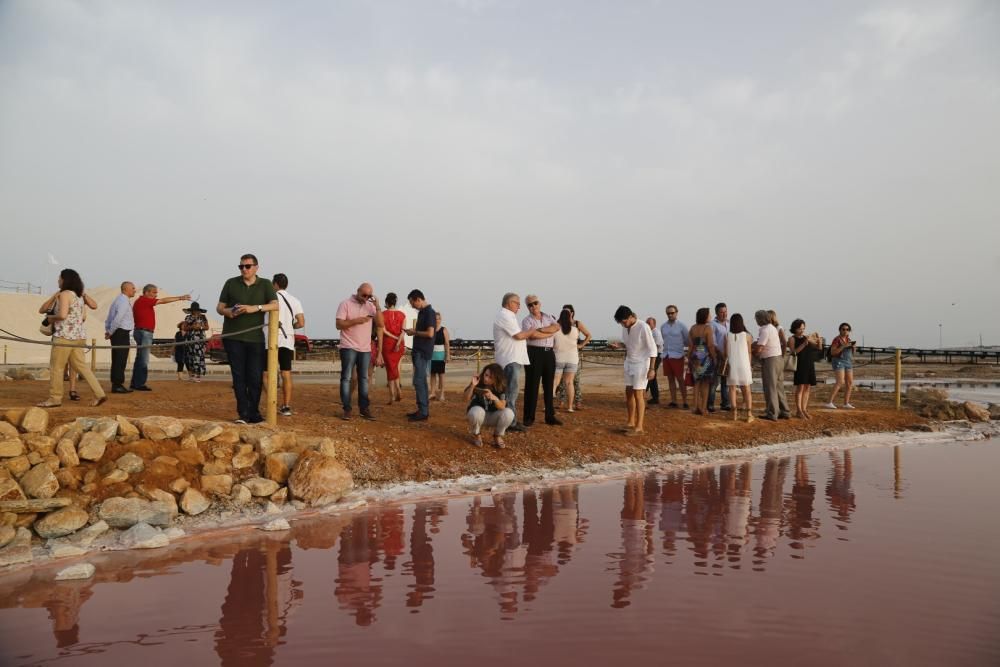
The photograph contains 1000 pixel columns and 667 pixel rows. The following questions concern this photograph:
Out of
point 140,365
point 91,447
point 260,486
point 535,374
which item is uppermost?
point 535,374

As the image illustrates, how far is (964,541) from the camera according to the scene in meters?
5.41

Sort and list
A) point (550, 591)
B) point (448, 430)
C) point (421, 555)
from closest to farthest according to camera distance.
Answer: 1. point (550, 591)
2. point (421, 555)
3. point (448, 430)

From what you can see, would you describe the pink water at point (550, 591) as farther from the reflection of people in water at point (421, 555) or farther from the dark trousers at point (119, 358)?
the dark trousers at point (119, 358)

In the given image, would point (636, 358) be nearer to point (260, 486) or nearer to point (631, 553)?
point (631, 553)

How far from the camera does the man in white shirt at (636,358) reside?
9805mm

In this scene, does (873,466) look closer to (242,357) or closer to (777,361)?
(777,361)

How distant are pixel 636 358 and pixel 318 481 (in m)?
4.86

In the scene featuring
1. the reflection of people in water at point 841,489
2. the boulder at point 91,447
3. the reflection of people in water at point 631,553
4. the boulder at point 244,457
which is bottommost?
the reflection of people in water at point 631,553

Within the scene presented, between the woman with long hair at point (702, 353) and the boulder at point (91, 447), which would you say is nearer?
the boulder at point (91, 447)

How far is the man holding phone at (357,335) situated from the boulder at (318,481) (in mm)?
2190

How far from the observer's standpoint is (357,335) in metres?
8.97

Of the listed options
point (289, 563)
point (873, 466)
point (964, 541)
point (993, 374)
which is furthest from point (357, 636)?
point (993, 374)

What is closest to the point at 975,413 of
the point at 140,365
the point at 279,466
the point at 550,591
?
the point at 550,591

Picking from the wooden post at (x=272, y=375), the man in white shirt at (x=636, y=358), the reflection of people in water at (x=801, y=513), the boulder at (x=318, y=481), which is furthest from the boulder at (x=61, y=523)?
the man in white shirt at (x=636, y=358)
